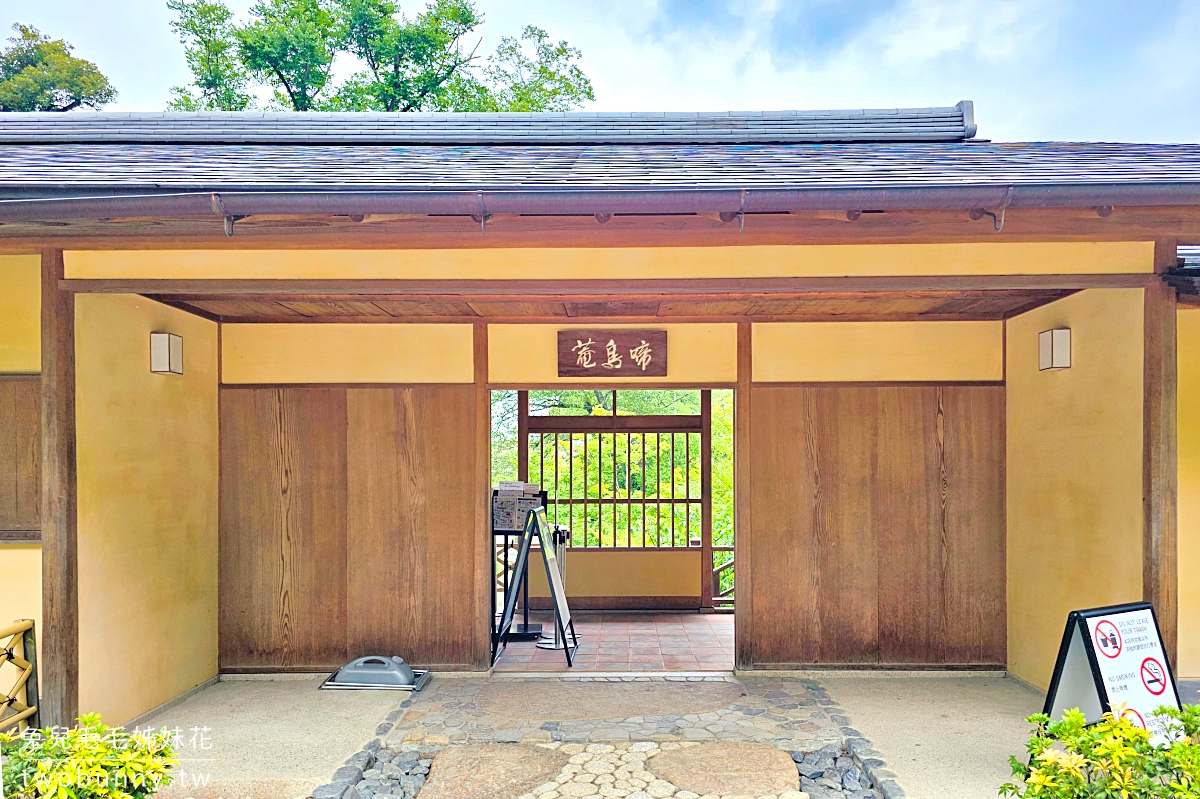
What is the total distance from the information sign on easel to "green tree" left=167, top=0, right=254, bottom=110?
11881 millimetres

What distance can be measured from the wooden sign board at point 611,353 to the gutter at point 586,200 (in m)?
2.41

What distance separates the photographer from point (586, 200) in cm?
330

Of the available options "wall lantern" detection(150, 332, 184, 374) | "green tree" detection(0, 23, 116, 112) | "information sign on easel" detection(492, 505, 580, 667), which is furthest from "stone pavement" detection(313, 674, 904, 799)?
"green tree" detection(0, 23, 116, 112)

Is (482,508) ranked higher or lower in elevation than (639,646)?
higher

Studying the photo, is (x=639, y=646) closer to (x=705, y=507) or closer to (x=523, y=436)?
(x=705, y=507)

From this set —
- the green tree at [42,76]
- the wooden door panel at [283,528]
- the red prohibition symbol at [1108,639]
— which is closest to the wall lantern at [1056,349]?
the red prohibition symbol at [1108,639]

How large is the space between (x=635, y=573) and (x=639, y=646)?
1.59 meters

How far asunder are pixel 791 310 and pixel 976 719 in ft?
8.58

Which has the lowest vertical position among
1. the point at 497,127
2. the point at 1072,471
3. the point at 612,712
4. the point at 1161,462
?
the point at 612,712

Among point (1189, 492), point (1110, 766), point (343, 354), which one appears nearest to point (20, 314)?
point (343, 354)

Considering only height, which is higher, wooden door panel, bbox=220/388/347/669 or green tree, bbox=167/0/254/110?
green tree, bbox=167/0/254/110

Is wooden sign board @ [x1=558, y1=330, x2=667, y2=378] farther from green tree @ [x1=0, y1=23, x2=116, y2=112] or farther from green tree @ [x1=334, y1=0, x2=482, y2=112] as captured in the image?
green tree @ [x1=0, y1=23, x2=116, y2=112]

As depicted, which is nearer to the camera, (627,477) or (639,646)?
(639,646)

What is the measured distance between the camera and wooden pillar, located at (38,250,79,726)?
13.0 feet
